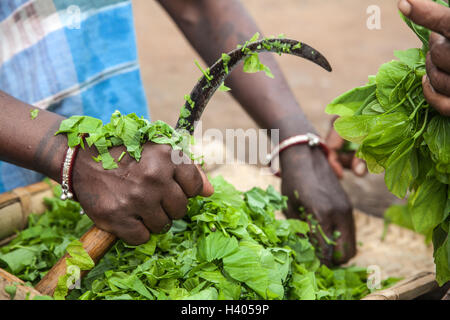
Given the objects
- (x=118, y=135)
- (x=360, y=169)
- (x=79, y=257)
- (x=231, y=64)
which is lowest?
(x=360, y=169)

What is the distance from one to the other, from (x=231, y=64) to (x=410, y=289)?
0.65 m

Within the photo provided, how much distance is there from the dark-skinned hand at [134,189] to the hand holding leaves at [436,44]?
0.48 meters

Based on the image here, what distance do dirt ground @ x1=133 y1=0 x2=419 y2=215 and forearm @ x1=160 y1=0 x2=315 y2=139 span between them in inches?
44.3

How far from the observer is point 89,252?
104 centimetres

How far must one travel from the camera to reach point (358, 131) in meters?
1.03

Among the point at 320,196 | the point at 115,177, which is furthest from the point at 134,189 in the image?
the point at 320,196

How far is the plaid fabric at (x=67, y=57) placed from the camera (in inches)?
57.0

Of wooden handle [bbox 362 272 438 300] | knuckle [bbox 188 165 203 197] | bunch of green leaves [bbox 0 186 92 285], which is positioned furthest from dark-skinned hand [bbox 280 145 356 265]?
bunch of green leaves [bbox 0 186 92 285]

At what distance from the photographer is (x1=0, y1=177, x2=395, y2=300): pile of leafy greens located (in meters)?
1.03

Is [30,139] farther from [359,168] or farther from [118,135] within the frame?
[359,168]

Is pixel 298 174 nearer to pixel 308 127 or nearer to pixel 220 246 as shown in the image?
pixel 308 127
